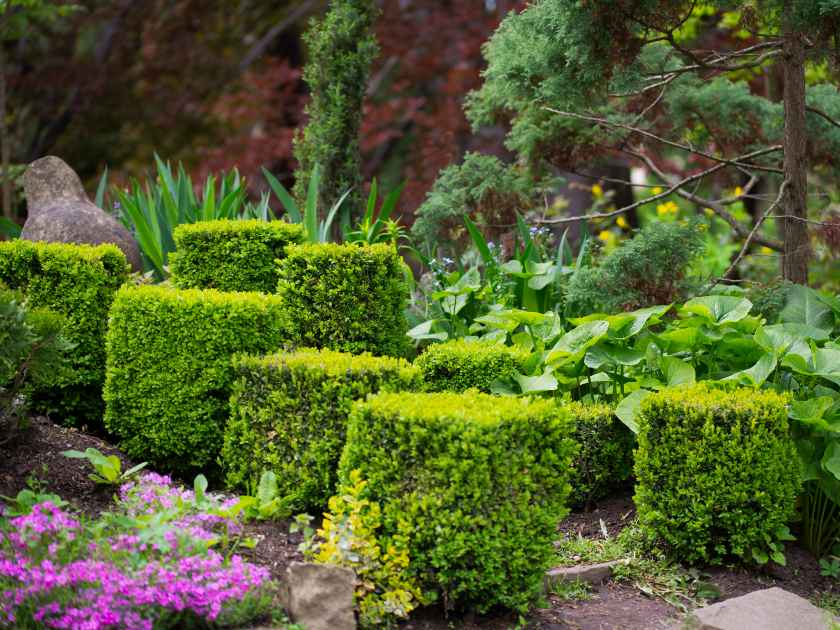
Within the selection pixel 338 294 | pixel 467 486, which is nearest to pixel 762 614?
pixel 467 486

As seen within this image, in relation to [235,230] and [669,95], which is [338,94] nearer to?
[235,230]

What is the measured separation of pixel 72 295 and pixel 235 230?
0.89 metres

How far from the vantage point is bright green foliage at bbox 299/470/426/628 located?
3543 millimetres

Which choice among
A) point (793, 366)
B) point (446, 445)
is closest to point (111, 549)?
point (446, 445)

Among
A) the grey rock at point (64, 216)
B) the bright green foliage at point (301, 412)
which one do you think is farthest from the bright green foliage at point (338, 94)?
the bright green foliage at point (301, 412)

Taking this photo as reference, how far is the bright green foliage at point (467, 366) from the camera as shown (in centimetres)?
504

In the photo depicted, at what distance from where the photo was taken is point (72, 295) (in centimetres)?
502

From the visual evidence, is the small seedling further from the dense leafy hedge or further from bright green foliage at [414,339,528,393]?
bright green foliage at [414,339,528,393]

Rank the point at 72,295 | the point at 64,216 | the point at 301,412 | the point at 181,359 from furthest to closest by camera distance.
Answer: the point at 64,216 < the point at 72,295 < the point at 181,359 < the point at 301,412

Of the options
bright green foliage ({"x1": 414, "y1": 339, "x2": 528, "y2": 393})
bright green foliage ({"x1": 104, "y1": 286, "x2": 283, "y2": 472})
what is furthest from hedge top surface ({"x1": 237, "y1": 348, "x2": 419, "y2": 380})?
bright green foliage ({"x1": 414, "y1": 339, "x2": 528, "y2": 393})

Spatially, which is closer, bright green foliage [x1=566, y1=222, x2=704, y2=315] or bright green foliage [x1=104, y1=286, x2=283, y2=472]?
bright green foliage [x1=104, y1=286, x2=283, y2=472]

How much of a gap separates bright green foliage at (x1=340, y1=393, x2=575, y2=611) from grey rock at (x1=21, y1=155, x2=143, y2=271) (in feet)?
9.57

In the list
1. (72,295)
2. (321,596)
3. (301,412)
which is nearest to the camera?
(321,596)

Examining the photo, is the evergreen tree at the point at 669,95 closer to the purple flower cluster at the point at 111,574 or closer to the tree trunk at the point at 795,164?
the tree trunk at the point at 795,164
